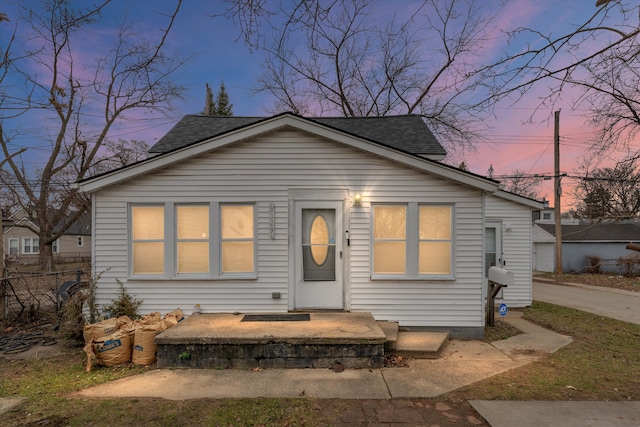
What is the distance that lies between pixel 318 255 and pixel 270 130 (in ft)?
8.25

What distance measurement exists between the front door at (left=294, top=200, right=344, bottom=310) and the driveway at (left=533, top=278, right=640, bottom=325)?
24.1 ft

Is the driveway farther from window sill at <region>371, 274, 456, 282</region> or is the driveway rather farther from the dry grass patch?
window sill at <region>371, 274, 456, 282</region>

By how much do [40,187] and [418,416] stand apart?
2472 centimetres

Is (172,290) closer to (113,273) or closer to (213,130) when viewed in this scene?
(113,273)

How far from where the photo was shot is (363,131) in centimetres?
898

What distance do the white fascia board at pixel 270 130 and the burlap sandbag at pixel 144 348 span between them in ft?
9.15

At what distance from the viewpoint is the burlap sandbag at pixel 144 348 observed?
4926 millimetres

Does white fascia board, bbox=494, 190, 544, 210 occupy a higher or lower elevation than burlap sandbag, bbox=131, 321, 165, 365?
higher

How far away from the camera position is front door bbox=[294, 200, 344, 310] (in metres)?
6.28

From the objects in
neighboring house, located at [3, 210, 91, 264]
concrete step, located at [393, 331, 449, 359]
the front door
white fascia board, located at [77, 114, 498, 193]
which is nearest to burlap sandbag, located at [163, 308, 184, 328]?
the front door

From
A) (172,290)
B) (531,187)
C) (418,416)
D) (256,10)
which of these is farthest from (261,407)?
(531,187)

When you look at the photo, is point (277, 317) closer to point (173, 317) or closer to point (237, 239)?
point (237, 239)

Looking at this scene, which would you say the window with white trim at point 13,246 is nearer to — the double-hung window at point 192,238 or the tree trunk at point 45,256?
the tree trunk at point 45,256

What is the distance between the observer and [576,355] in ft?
17.3
